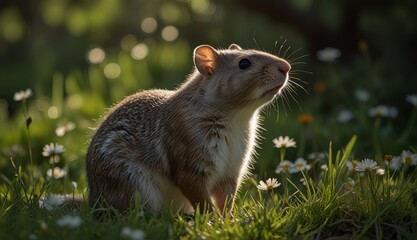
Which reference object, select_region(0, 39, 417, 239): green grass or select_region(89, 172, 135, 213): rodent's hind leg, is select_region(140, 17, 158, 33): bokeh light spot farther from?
select_region(89, 172, 135, 213): rodent's hind leg

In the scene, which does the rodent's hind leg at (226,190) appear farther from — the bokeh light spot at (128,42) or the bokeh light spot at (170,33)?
the bokeh light spot at (128,42)

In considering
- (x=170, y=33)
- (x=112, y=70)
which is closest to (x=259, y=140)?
(x=112, y=70)

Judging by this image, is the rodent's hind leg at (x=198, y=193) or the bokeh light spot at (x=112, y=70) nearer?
the rodent's hind leg at (x=198, y=193)

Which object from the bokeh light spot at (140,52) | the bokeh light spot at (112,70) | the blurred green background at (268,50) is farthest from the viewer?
the bokeh light spot at (140,52)

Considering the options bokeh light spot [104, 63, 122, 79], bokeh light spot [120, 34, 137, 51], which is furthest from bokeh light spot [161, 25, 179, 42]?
bokeh light spot [104, 63, 122, 79]

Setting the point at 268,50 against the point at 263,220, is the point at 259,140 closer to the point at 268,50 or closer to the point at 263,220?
the point at 268,50

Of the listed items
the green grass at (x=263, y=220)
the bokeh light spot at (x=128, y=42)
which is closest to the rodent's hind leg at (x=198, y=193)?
the green grass at (x=263, y=220)
